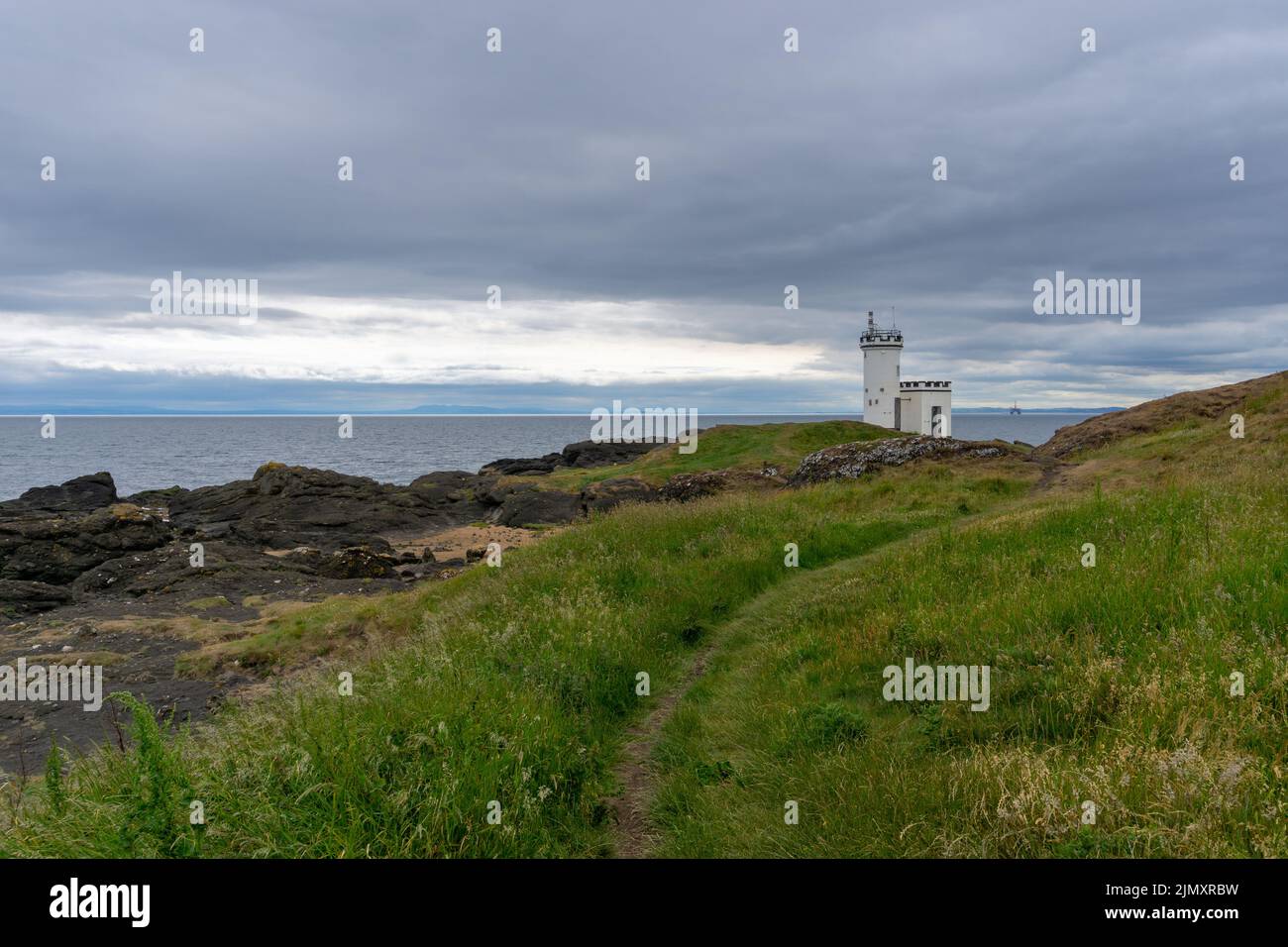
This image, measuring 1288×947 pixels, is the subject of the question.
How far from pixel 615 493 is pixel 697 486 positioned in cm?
1087

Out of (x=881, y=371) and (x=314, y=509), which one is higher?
(x=881, y=371)

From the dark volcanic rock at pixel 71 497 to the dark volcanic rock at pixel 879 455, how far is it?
189ft

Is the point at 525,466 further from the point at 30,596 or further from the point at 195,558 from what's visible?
the point at 30,596

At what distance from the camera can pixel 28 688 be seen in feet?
66.3

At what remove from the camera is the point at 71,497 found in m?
59.5

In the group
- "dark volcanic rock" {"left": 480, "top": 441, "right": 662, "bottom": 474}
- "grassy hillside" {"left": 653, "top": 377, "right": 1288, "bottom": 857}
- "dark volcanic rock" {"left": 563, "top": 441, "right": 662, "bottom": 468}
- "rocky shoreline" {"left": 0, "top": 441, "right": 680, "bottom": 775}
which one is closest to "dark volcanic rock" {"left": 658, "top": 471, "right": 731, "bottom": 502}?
"rocky shoreline" {"left": 0, "top": 441, "right": 680, "bottom": 775}

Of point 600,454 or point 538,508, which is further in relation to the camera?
point 600,454

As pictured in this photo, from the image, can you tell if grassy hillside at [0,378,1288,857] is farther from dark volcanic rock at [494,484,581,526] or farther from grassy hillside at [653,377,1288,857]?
dark volcanic rock at [494,484,581,526]

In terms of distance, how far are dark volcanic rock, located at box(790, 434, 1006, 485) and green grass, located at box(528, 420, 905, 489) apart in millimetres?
12778

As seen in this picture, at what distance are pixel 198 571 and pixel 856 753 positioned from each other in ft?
119

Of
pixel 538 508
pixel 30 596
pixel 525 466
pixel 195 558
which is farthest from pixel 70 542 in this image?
pixel 525 466

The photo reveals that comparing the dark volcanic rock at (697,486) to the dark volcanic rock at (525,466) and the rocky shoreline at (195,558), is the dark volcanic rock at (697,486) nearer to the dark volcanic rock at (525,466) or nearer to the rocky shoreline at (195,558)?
the rocky shoreline at (195,558)
